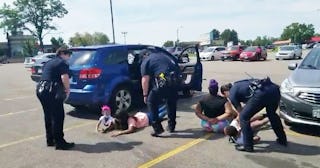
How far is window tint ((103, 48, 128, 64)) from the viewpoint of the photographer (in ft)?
29.9

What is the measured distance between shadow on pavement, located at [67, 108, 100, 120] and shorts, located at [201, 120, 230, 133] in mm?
2827

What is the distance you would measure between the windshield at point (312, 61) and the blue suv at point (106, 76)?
2.81 metres

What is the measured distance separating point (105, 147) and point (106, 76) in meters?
2.60

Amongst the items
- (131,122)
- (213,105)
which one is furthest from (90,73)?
(213,105)

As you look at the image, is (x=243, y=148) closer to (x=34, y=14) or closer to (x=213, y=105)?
(x=213, y=105)

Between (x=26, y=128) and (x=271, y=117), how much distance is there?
487 cm

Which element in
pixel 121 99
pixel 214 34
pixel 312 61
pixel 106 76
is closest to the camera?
pixel 312 61

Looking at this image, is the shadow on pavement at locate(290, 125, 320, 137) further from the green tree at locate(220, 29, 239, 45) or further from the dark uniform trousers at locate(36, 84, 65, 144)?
the green tree at locate(220, 29, 239, 45)

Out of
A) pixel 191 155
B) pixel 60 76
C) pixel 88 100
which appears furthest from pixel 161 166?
pixel 88 100

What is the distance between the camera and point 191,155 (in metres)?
5.95

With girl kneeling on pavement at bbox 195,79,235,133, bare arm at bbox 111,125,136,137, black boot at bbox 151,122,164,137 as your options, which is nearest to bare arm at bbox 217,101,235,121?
girl kneeling on pavement at bbox 195,79,235,133

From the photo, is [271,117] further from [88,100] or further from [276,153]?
[88,100]

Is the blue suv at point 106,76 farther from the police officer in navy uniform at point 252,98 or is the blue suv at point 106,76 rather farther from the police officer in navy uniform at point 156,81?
the police officer in navy uniform at point 252,98

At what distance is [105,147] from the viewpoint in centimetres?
657
